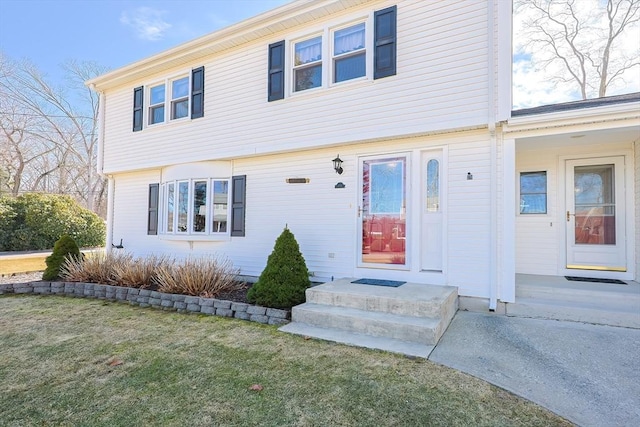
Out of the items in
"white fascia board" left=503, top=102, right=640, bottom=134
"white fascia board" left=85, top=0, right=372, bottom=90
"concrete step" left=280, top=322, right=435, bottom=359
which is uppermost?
"white fascia board" left=85, top=0, right=372, bottom=90

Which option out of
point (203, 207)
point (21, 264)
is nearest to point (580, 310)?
point (203, 207)

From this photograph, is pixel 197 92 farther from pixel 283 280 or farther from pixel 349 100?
pixel 283 280

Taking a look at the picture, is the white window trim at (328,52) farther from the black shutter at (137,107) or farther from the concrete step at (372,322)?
the black shutter at (137,107)

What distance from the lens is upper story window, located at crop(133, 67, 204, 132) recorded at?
8.36 m

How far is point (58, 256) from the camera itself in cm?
809

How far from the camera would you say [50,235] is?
14.7 m

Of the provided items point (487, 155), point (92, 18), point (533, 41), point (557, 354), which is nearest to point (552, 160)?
point (487, 155)

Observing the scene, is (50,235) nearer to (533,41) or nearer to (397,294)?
(397,294)

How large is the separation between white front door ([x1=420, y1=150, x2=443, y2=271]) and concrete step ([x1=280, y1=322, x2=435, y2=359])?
6.56 ft

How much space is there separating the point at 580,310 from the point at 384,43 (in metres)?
5.10

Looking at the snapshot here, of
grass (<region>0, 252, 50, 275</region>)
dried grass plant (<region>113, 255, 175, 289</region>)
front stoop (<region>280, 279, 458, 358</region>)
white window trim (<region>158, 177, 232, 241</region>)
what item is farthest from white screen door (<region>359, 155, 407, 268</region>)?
grass (<region>0, 252, 50, 275</region>)

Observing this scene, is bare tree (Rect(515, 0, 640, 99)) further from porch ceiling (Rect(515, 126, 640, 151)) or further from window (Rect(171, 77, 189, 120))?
window (Rect(171, 77, 189, 120))

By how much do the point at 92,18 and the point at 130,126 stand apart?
44.4 ft

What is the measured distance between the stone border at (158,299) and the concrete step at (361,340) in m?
0.43
